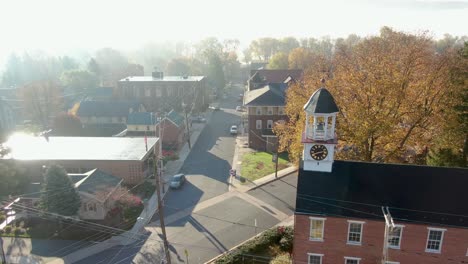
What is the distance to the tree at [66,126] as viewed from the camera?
199 feet

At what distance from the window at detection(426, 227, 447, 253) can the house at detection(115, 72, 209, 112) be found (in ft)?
214

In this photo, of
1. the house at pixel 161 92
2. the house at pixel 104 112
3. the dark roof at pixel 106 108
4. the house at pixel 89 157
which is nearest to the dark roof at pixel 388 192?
the house at pixel 89 157

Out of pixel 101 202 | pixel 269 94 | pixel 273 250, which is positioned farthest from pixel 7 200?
pixel 269 94

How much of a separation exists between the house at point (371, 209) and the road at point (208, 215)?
336 inches

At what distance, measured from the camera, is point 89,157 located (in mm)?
40469

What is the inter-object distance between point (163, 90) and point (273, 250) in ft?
205

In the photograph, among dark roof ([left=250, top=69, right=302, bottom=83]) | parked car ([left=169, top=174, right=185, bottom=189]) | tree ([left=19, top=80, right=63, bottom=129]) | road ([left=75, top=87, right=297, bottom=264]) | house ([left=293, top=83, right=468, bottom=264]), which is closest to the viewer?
house ([left=293, top=83, right=468, bottom=264])

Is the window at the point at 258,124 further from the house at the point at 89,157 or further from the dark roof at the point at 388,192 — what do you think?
the dark roof at the point at 388,192

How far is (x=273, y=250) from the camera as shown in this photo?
27016 millimetres

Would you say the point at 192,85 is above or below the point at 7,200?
above

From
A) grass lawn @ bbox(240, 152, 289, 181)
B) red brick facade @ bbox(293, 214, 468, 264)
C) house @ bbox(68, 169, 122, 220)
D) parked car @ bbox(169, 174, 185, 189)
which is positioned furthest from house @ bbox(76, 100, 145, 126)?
red brick facade @ bbox(293, 214, 468, 264)

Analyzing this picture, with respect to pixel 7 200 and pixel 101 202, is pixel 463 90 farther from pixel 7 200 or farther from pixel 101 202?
pixel 7 200

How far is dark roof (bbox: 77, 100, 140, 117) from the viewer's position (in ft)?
225

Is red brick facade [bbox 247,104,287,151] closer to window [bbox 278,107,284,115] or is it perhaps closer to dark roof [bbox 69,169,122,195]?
window [bbox 278,107,284,115]
